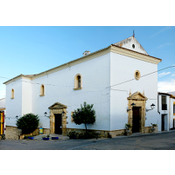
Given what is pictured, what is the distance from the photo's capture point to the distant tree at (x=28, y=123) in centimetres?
1961

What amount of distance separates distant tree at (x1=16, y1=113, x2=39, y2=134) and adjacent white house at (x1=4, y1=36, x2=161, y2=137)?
0.76 meters

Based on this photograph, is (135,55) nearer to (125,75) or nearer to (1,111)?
(125,75)

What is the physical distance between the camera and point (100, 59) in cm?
1426

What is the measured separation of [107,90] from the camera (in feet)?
44.4

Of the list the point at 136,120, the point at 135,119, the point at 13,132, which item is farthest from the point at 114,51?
the point at 13,132

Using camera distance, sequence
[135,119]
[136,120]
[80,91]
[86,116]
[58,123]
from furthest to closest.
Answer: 1. [58,123]
2. [80,91]
3. [136,120]
4. [135,119]
5. [86,116]

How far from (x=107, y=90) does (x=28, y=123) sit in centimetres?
1057

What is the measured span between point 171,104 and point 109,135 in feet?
34.0

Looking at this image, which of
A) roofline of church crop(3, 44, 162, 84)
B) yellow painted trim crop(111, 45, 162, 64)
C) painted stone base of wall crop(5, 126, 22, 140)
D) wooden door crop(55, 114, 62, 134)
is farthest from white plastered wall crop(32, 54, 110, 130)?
painted stone base of wall crop(5, 126, 22, 140)

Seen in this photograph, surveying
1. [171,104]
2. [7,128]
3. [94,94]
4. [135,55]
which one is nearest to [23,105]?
[7,128]

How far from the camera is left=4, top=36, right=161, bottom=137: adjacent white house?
13.6 meters

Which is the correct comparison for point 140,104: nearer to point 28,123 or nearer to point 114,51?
point 114,51

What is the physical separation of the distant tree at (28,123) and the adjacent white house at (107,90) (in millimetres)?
755

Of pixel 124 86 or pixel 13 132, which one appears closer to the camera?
pixel 124 86
